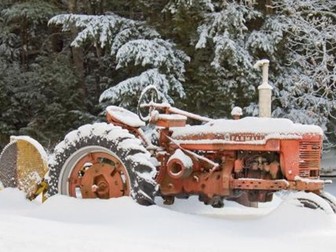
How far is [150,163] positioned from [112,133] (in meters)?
0.46

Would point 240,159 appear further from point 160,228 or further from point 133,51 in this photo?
point 133,51

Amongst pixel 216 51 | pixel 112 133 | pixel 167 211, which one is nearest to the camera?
pixel 167 211

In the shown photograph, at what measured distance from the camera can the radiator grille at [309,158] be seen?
16.8 ft

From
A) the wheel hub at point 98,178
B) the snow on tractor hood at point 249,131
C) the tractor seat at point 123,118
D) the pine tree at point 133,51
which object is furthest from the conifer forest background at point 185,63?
the snow on tractor hood at point 249,131

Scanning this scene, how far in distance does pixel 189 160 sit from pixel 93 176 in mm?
894

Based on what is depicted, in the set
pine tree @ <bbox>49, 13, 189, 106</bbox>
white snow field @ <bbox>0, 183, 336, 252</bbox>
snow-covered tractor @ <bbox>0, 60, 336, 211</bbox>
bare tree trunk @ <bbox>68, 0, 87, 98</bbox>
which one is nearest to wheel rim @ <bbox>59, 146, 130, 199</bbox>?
snow-covered tractor @ <bbox>0, 60, 336, 211</bbox>

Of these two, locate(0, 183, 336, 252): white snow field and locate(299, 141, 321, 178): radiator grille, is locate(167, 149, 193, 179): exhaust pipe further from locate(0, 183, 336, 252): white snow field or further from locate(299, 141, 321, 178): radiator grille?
locate(299, 141, 321, 178): radiator grille

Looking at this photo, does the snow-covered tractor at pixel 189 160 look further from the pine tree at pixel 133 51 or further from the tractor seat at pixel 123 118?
the pine tree at pixel 133 51

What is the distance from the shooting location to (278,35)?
37.2 ft

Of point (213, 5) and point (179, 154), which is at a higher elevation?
point (213, 5)

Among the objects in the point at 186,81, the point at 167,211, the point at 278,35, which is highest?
the point at 278,35

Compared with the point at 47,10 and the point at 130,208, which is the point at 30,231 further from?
the point at 47,10

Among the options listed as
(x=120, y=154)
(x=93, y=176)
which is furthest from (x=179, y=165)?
(x=93, y=176)

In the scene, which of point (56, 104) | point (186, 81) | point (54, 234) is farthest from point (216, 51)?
point (54, 234)
